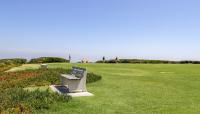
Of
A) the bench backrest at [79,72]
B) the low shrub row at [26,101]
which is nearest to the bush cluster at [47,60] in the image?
the bench backrest at [79,72]

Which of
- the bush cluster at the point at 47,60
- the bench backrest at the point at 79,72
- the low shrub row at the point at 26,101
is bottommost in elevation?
the low shrub row at the point at 26,101

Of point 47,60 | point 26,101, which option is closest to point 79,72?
point 26,101

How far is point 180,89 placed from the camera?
51.2ft

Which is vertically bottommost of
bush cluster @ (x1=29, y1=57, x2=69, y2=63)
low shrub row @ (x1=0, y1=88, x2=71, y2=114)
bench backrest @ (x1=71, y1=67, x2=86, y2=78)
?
low shrub row @ (x1=0, y1=88, x2=71, y2=114)

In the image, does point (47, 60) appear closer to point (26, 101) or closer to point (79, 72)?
point (79, 72)

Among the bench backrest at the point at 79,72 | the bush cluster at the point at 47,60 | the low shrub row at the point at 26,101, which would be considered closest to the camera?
the low shrub row at the point at 26,101

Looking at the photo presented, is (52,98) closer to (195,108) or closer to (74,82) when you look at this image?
(74,82)

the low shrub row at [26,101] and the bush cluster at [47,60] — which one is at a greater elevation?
the bush cluster at [47,60]

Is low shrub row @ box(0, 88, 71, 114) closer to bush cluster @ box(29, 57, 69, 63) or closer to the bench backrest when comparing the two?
the bench backrest

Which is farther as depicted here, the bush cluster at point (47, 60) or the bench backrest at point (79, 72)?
the bush cluster at point (47, 60)

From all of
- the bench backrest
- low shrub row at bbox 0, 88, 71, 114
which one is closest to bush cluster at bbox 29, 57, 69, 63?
the bench backrest

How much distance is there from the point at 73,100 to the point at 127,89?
405 cm

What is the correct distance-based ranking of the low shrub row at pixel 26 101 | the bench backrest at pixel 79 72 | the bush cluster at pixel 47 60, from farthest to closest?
the bush cluster at pixel 47 60
the bench backrest at pixel 79 72
the low shrub row at pixel 26 101

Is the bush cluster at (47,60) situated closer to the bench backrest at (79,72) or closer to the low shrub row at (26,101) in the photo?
the bench backrest at (79,72)
